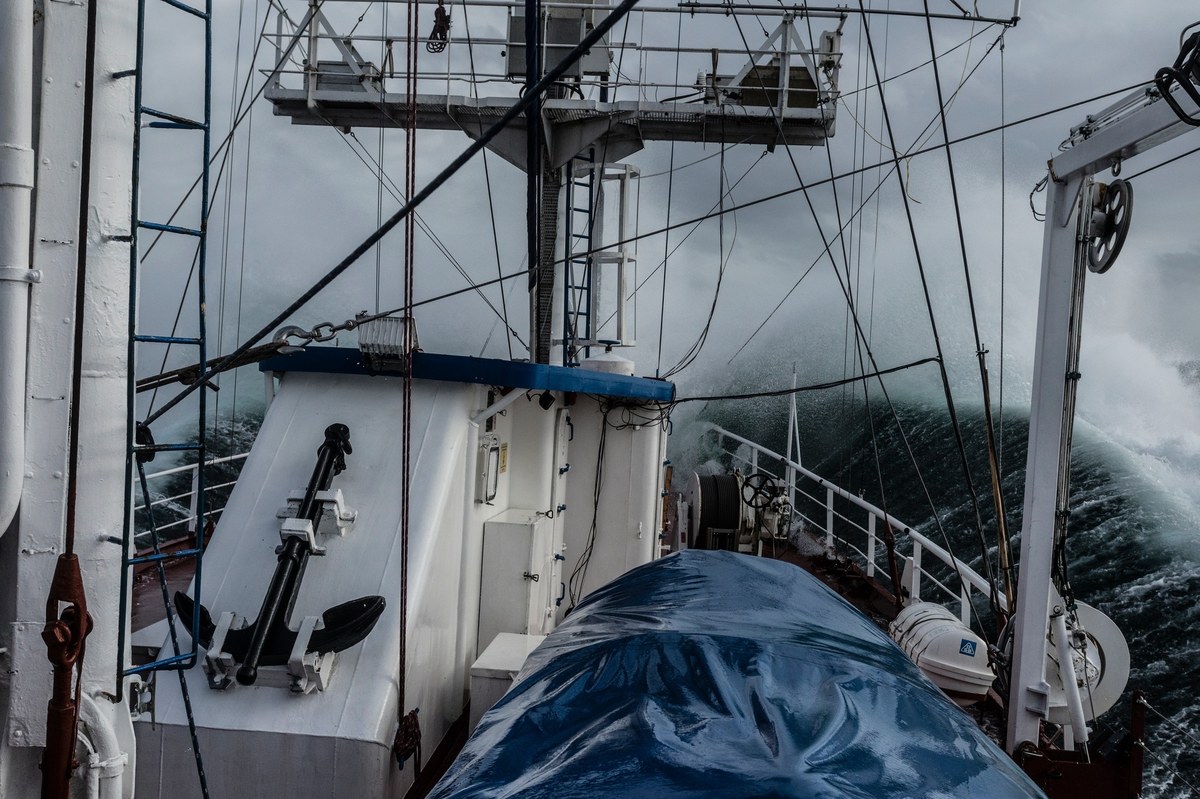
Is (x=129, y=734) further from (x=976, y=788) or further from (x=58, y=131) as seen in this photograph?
(x=976, y=788)

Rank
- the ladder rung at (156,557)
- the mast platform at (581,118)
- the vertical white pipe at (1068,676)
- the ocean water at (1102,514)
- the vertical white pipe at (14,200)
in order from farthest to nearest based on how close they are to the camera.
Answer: the ocean water at (1102,514), the mast platform at (581,118), the vertical white pipe at (1068,676), the ladder rung at (156,557), the vertical white pipe at (14,200)

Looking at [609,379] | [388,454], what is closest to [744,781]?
[388,454]

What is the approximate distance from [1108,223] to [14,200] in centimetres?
452

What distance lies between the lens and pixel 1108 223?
4.55 metres

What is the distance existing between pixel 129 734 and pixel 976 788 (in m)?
2.52

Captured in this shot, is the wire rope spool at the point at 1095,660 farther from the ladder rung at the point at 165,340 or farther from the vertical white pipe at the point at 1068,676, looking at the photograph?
the ladder rung at the point at 165,340

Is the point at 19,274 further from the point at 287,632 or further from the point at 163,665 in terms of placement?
the point at 287,632

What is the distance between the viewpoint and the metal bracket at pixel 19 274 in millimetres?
2615

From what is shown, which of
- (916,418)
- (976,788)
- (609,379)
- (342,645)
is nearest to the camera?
(976,788)

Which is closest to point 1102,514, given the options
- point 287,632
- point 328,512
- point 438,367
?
point 438,367

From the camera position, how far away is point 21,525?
281 centimetres

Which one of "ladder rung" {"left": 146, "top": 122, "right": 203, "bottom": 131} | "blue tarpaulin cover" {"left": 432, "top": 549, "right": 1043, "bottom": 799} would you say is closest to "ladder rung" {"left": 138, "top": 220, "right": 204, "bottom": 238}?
"ladder rung" {"left": 146, "top": 122, "right": 203, "bottom": 131}

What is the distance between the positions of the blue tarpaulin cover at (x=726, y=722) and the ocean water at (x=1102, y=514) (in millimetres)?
4569

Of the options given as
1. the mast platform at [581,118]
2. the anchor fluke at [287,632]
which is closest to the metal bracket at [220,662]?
the anchor fluke at [287,632]
